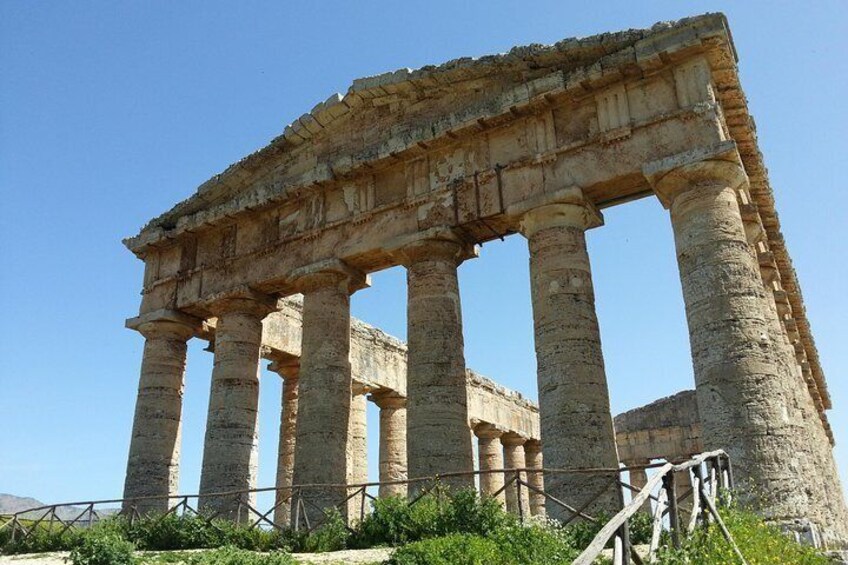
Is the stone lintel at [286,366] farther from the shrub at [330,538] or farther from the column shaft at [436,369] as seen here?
the shrub at [330,538]

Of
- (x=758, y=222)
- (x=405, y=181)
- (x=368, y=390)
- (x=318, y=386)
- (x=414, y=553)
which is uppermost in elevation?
(x=405, y=181)

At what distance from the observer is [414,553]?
8.00m

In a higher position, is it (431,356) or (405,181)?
(405,181)

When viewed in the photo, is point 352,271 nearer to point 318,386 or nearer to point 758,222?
point 318,386

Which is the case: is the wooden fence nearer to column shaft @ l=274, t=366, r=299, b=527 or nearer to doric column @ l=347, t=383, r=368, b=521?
column shaft @ l=274, t=366, r=299, b=527

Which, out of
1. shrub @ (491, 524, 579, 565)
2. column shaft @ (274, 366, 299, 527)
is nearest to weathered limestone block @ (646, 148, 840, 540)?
shrub @ (491, 524, 579, 565)

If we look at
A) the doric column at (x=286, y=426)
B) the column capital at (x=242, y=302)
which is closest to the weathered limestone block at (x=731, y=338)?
the column capital at (x=242, y=302)

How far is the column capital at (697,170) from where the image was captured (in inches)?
498

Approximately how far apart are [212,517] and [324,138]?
31.1ft

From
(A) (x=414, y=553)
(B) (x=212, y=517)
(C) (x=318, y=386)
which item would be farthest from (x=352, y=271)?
(A) (x=414, y=553)

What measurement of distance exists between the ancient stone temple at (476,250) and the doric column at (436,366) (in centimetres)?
4

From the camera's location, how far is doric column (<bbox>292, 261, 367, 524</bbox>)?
15.3 metres

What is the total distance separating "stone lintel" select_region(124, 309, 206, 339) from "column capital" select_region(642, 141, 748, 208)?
12.5 metres

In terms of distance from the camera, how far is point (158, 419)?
18297mm
